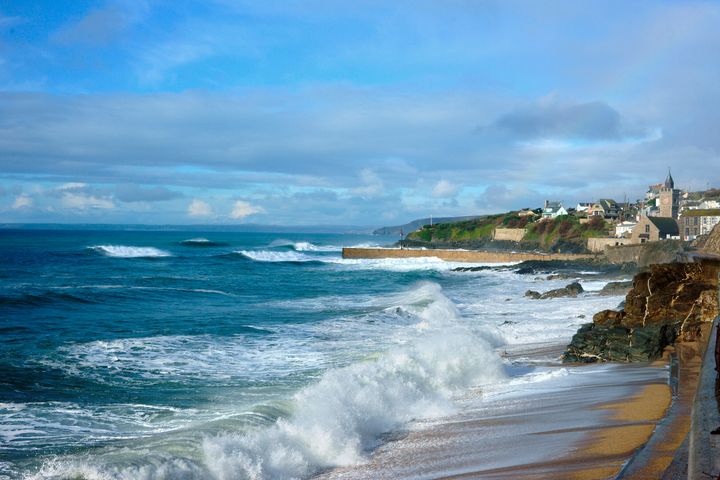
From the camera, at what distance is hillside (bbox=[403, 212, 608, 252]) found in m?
78.1

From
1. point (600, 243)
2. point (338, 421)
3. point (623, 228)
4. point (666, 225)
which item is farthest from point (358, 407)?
point (623, 228)

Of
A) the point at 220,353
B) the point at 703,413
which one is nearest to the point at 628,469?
the point at 703,413

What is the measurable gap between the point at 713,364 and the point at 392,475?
419 cm

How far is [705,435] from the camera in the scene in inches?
205

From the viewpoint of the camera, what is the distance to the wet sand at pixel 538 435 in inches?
274

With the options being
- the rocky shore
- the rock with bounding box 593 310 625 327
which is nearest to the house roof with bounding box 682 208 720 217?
the rocky shore

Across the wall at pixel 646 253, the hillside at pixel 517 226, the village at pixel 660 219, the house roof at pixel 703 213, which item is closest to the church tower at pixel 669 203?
the village at pixel 660 219

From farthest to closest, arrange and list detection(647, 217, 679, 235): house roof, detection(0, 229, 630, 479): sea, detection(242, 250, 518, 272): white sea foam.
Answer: detection(647, 217, 679, 235): house roof, detection(242, 250, 518, 272): white sea foam, detection(0, 229, 630, 479): sea

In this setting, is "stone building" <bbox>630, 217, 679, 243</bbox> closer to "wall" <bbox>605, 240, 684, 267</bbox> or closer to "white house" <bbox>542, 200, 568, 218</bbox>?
"wall" <bbox>605, 240, 684, 267</bbox>

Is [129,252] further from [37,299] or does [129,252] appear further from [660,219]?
[660,219]

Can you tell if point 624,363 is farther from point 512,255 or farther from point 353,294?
point 512,255

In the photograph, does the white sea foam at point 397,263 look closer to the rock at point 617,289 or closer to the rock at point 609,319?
the rock at point 617,289

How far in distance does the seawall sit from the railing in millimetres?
52935

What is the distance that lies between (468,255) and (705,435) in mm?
61401
